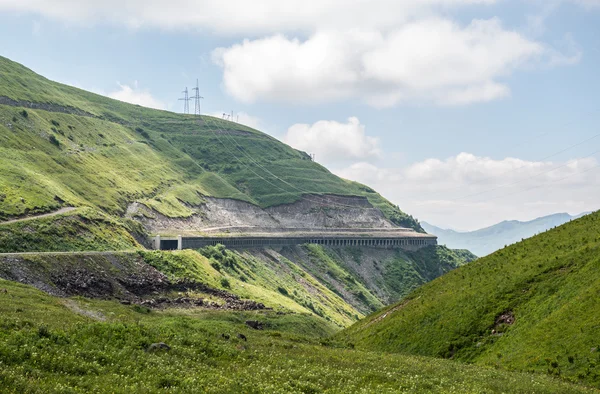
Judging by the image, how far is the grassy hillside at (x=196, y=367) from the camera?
28.0m

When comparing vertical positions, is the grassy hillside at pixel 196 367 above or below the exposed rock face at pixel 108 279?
below

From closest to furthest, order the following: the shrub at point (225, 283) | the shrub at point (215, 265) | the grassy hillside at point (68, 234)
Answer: the grassy hillside at point (68, 234) < the shrub at point (225, 283) < the shrub at point (215, 265)

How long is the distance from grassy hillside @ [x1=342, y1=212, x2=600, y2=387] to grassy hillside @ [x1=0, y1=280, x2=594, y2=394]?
16.3ft

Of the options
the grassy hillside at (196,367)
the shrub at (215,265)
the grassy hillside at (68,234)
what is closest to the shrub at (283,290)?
the shrub at (215,265)

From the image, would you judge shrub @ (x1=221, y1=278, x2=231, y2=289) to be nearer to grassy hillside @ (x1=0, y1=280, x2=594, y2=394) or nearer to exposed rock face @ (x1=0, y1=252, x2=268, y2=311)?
exposed rock face @ (x1=0, y1=252, x2=268, y2=311)

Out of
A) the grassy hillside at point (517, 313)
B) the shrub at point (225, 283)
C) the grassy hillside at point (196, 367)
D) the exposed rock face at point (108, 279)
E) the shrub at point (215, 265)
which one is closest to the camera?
the grassy hillside at point (196, 367)

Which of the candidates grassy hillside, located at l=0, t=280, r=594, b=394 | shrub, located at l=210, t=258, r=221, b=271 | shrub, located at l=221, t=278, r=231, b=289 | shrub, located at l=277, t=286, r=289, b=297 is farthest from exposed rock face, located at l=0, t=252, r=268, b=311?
shrub, located at l=277, t=286, r=289, b=297

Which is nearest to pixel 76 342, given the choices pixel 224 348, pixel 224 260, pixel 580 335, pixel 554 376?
pixel 224 348

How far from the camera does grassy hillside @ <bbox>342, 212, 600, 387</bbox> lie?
144 feet

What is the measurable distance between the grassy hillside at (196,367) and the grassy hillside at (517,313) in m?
4.96

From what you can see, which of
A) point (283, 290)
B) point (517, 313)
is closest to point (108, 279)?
point (517, 313)

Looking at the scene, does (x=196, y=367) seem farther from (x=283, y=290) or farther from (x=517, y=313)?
(x=283, y=290)

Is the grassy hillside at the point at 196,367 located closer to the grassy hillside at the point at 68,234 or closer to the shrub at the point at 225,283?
the grassy hillside at the point at 68,234

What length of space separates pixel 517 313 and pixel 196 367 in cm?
3339
